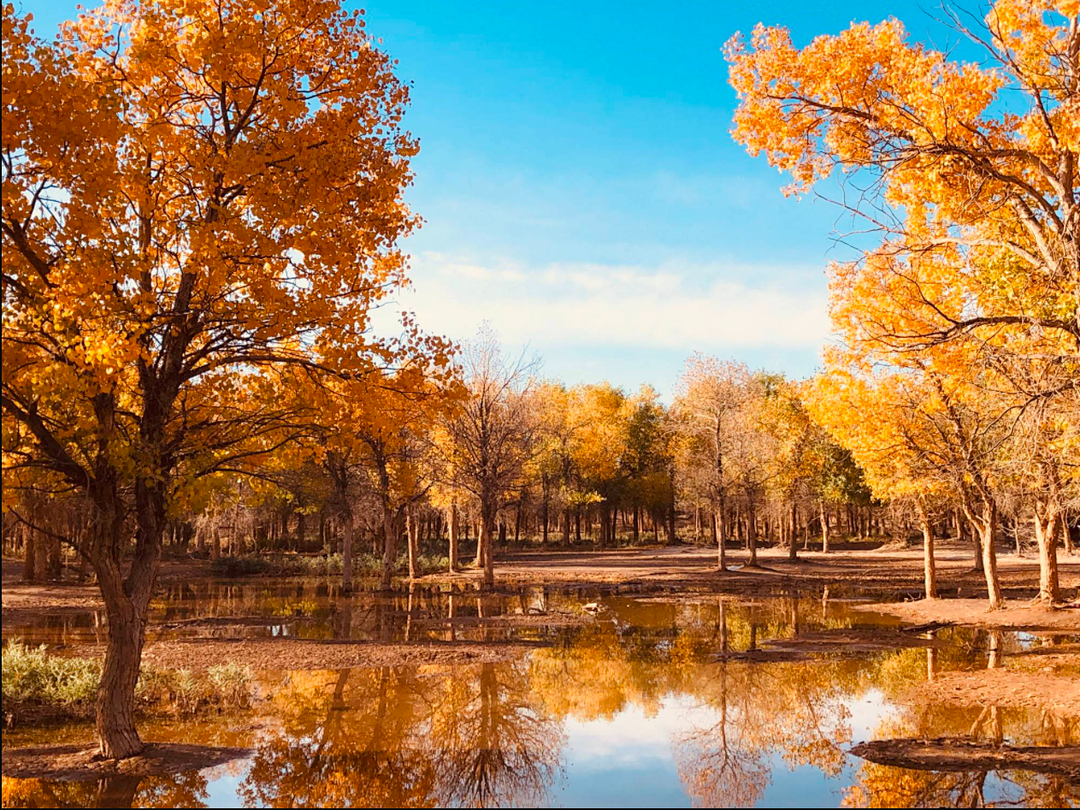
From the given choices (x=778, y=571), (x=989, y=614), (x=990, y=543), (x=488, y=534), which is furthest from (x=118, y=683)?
(x=778, y=571)

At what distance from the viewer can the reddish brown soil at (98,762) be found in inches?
329

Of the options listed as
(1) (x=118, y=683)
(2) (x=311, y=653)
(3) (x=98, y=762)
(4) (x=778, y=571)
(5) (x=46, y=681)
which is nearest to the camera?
(3) (x=98, y=762)

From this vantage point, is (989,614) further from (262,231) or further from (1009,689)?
Result: (262,231)

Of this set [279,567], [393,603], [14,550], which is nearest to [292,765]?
[393,603]

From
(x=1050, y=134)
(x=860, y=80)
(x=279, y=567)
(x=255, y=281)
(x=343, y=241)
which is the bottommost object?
(x=279, y=567)

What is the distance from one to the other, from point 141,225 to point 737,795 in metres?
9.19

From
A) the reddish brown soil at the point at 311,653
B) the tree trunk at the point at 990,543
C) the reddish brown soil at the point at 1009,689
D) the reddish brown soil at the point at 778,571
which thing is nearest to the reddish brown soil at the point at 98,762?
the reddish brown soil at the point at 311,653

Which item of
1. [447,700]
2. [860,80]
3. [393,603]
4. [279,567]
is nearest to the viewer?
[860,80]

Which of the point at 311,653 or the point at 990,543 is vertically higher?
the point at 990,543

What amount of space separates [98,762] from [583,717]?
6273mm

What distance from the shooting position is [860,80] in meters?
9.82

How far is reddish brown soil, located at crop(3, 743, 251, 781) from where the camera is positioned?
835 centimetres

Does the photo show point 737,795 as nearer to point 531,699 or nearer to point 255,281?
point 531,699

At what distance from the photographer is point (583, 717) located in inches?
464
